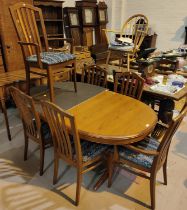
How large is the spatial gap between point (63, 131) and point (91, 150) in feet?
1.06

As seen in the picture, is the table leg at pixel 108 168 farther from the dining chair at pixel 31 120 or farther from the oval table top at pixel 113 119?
the dining chair at pixel 31 120

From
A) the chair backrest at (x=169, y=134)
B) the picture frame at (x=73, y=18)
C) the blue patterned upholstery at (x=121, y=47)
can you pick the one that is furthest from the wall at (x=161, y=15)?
the chair backrest at (x=169, y=134)

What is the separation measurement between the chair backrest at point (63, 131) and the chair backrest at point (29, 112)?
0.20 meters

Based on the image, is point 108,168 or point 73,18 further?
point 73,18

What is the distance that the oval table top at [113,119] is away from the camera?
1.50 m

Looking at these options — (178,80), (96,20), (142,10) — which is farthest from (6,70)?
(142,10)

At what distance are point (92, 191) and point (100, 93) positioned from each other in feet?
3.30

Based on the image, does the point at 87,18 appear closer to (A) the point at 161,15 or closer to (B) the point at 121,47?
(A) the point at 161,15

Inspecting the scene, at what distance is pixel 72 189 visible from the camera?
184 cm

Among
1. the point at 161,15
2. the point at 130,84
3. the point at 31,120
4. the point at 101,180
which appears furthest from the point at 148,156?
the point at 161,15

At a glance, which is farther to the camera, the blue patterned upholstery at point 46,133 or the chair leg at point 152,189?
the blue patterned upholstery at point 46,133

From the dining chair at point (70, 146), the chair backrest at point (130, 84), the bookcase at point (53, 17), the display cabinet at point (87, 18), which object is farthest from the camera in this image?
the display cabinet at point (87, 18)

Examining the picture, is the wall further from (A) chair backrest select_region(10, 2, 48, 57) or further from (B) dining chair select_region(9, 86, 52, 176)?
(B) dining chair select_region(9, 86, 52, 176)

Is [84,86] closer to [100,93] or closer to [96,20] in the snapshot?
[100,93]
